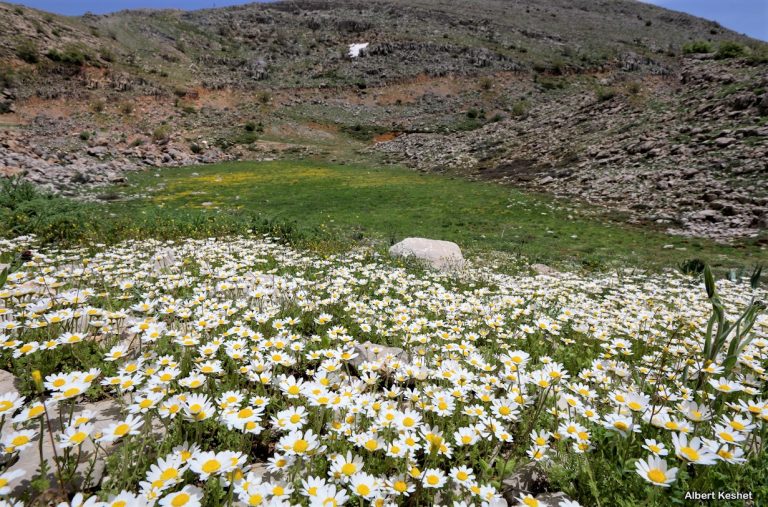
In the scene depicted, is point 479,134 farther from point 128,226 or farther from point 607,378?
point 607,378

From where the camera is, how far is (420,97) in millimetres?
60094

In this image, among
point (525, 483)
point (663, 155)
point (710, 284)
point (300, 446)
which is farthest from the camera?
point (663, 155)

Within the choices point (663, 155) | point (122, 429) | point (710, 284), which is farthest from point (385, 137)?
point (122, 429)

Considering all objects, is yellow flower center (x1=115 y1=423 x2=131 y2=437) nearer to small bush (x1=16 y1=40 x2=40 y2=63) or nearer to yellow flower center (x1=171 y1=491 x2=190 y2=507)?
yellow flower center (x1=171 y1=491 x2=190 y2=507)

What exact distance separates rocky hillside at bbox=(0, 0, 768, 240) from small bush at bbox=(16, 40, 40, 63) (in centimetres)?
20

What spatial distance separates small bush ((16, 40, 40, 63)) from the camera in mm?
42188

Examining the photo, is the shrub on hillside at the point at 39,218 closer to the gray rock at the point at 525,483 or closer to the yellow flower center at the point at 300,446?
the yellow flower center at the point at 300,446

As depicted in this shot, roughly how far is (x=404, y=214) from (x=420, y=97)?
49048 millimetres

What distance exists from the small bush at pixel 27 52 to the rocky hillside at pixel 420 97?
20cm

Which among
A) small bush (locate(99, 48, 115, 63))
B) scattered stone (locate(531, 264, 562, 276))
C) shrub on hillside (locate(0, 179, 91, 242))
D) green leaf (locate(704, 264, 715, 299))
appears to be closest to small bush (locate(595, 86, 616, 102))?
scattered stone (locate(531, 264, 562, 276))

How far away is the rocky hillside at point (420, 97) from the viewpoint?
58.4ft

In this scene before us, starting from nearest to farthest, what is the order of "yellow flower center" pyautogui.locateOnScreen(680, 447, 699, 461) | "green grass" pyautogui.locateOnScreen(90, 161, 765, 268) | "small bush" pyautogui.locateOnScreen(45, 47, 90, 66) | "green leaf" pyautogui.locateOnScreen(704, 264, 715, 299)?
"yellow flower center" pyautogui.locateOnScreen(680, 447, 699, 461) < "green leaf" pyautogui.locateOnScreen(704, 264, 715, 299) < "green grass" pyautogui.locateOnScreen(90, 161, 765, 268) < "small bush" pyautogui.locateOnScreen(45, 47, 90, 66)

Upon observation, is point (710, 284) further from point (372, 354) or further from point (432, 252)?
point (432, 252)

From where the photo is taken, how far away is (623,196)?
56.0 feet
